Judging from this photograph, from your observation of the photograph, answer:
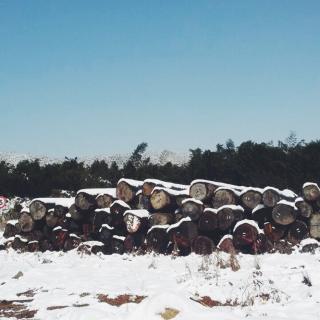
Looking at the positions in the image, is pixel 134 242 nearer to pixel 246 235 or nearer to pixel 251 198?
pixel 246 235

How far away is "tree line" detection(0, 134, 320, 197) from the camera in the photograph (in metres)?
16.4

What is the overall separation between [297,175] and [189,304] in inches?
473

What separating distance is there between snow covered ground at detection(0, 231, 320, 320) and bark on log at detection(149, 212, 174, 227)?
0.84 meters

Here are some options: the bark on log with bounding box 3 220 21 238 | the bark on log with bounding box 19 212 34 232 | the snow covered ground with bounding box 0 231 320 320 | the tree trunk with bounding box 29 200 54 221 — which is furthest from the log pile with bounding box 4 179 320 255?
the bark on log with bounding box 3 220 21 238

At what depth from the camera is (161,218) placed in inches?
386

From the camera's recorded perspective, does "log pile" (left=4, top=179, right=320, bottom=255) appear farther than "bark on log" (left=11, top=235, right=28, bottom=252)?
No

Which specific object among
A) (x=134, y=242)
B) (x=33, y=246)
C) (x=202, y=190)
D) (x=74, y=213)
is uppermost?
(x=202, y=190)

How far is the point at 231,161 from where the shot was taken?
18453mm

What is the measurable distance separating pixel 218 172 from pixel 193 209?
352 inches

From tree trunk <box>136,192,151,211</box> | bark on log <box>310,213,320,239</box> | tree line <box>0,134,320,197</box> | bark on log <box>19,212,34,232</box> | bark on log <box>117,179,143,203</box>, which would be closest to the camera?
bark on log <box>310,213,320,239</box>

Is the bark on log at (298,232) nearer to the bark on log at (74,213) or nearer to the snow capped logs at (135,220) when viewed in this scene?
the snow capped logs at (135,220)

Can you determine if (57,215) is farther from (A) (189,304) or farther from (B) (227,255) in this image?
(A) (189,304)

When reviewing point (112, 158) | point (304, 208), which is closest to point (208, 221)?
point (304, 208)

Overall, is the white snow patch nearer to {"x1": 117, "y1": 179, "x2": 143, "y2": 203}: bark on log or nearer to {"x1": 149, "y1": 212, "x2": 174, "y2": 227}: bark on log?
{"x1": 149, "y1": 212, "x2": 174, "y2": 227}: bark on log
